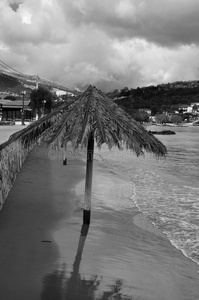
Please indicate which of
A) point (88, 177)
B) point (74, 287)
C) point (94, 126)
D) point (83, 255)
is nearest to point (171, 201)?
point (88, 177)

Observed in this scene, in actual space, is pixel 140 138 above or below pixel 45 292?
above

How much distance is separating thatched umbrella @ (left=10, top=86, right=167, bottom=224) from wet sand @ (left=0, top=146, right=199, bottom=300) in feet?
5.02

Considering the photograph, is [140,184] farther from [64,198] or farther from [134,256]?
[134,256]

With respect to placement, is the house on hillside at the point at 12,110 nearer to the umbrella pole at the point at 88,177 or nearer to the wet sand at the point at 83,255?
the wet sand at the point at 83,255

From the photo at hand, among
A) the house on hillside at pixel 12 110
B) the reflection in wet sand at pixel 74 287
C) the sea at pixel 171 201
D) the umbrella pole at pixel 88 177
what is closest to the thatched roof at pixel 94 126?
the umbrella pole at pixel 88 177

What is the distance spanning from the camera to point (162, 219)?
35.2ft

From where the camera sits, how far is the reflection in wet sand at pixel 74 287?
16.5 feet

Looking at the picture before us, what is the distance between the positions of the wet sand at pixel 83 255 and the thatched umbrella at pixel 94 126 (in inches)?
60.3

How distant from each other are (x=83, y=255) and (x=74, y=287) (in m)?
1.54

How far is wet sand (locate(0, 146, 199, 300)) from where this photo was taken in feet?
17.5

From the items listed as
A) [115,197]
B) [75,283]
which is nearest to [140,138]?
[75,283]

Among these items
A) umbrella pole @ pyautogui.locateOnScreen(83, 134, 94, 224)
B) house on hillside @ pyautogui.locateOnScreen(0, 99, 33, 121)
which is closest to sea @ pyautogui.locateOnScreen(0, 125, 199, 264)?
umbrella pole @ pyautogui.locateOnScreen(83, 134, 94, 224)

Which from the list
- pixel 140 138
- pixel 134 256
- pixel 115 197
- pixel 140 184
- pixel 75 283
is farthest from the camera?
pixel 140 184

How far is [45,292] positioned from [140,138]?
14.2 feet
